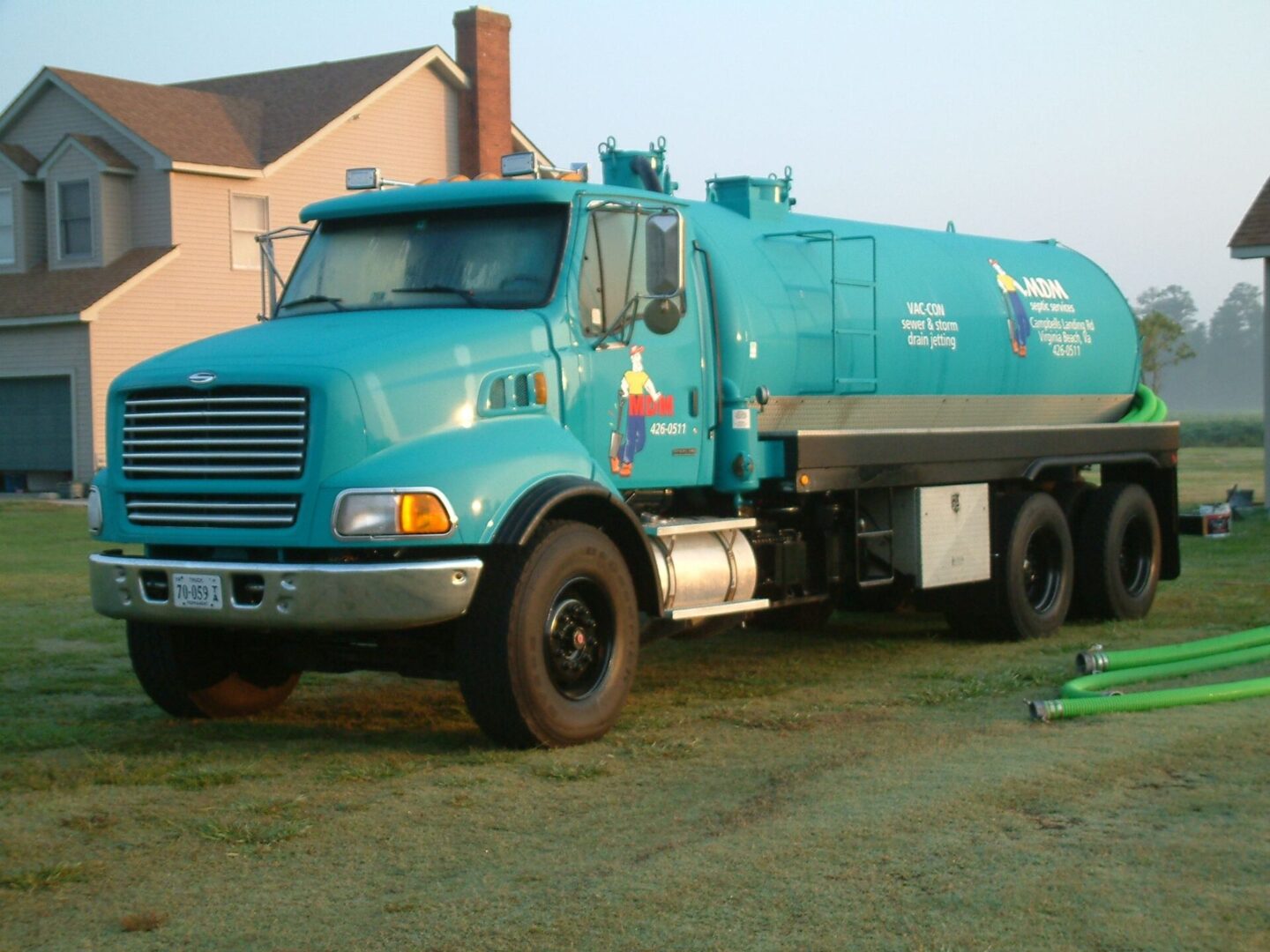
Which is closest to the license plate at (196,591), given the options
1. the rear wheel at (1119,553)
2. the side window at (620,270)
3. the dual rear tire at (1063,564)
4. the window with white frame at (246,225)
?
the side window at (620,270)

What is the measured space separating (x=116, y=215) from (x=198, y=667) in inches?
952

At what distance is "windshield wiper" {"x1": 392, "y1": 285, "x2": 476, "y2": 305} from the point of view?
899cm

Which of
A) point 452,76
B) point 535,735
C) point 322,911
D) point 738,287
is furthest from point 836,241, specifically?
point 452,76

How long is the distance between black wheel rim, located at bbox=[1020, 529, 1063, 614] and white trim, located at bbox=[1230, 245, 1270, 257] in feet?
37.6

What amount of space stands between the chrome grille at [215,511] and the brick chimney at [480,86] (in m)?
28.0

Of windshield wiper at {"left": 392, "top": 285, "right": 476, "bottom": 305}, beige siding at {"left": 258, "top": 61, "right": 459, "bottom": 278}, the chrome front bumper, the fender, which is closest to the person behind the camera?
the chrome front bumper

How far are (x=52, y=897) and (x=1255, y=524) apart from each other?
61.9ft

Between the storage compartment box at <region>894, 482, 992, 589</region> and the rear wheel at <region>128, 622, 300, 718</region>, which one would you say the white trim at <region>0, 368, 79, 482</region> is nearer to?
the storage compartment box at <region>894, 482, 992, 589</region>

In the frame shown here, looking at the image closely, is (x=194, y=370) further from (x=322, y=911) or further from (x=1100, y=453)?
(x=1100, y=453)

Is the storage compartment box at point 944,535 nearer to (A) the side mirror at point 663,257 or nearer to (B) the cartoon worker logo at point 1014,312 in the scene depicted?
(B) the cartoon worker logo at point 1014,312

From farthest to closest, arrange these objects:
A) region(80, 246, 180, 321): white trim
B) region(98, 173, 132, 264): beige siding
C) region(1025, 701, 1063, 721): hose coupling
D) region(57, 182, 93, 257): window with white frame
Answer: region(57, 182, 93, 257): window with white frame, region(98, 173, 132, 264): beige siding, region(80, 246, 180, 321): white trim, region(1025, 701, 1063, 721): hose coupling

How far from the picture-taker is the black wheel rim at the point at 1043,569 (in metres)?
13.1

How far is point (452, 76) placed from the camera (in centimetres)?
3578

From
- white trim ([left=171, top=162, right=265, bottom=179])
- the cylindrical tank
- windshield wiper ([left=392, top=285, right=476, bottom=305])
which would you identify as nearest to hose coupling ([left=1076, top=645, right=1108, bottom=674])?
the cylindrical tank
